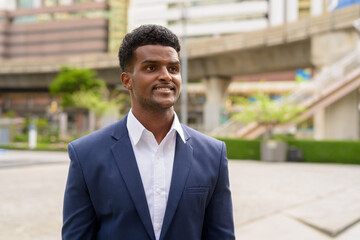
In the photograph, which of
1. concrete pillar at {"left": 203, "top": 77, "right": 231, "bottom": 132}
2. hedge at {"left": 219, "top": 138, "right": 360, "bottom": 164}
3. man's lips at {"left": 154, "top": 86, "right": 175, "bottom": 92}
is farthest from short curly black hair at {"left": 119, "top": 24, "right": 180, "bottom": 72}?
concrete pillar at {"left": 203, "top": 77, "right": 231, "bottom": 132}

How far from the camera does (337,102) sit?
86.0ft

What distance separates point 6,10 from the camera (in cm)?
11450

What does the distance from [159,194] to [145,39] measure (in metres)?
0.80

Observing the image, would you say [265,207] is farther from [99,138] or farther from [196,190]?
[99,138]

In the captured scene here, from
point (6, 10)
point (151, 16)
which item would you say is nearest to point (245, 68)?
→ point (151, 16)

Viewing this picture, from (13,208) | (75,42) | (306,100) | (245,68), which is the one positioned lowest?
(13,208)

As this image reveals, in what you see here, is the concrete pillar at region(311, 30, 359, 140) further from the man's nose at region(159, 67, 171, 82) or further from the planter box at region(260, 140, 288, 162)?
the man's nose at region(159, 67, 171, 82)

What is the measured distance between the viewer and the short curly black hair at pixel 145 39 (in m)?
2.08

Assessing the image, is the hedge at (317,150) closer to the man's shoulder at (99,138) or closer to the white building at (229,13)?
the man's shoulder at (99,138)

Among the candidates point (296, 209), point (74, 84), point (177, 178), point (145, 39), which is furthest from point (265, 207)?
point (74, 84)

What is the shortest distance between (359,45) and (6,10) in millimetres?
109943

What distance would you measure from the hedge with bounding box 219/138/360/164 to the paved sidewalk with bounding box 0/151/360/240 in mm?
8434

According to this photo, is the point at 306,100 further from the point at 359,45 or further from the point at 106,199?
the point at 106,199

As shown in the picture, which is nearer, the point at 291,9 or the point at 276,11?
the point at 276,11
